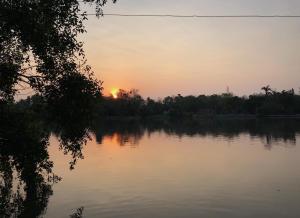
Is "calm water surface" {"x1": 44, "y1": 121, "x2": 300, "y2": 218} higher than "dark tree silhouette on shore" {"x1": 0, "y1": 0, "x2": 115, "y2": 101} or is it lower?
lower

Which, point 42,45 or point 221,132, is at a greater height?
point 42,45

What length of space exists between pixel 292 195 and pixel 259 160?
16053 mm

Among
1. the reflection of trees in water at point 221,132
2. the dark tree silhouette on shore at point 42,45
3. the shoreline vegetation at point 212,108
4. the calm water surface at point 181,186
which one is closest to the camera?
the dark tree silhouette on shore at point 42,45

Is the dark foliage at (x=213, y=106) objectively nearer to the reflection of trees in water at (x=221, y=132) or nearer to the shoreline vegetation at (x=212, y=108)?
the shoreline vegetation at (x=212, y=108)

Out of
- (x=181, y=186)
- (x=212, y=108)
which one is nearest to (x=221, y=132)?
(x=181, y=186)

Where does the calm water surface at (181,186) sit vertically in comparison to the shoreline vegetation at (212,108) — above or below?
below

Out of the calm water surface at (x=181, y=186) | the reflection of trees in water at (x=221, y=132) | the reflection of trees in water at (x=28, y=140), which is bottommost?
the calm water surface at (x=181, y=186)

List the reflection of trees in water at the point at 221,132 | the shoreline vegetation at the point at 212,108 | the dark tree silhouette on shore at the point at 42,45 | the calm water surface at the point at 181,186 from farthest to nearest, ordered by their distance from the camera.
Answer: the shoreline vegetation at the point at 212,108, the reflection of trees in water at the point at 221,132, the calm water surface at the point at 181,186, the dark tree silhouette on shore at the point at 42,45

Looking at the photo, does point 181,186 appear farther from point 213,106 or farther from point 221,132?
point 213,106

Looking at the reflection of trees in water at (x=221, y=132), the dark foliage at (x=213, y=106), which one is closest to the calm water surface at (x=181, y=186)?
the reflection of trees in water at (x=221, y=132)

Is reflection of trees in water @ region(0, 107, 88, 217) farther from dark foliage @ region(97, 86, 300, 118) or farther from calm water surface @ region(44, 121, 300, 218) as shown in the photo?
dark foliage @ region(97, 86, 300, 118)

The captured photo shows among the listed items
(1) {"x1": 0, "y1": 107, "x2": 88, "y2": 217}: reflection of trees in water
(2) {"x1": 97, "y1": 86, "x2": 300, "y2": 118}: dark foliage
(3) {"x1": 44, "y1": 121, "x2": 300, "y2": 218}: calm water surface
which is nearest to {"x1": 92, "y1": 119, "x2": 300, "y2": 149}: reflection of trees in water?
(3) {"x1": 44, "y1": 121, "x2": 300, "y2": 218}: calm water surface

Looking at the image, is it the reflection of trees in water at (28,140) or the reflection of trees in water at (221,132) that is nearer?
the reflection of trees in water at (28,140)

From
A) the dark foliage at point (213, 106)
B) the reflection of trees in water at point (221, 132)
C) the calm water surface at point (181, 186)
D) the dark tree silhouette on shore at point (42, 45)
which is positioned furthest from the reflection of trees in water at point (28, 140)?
the dark foliage at point (213, 106)
